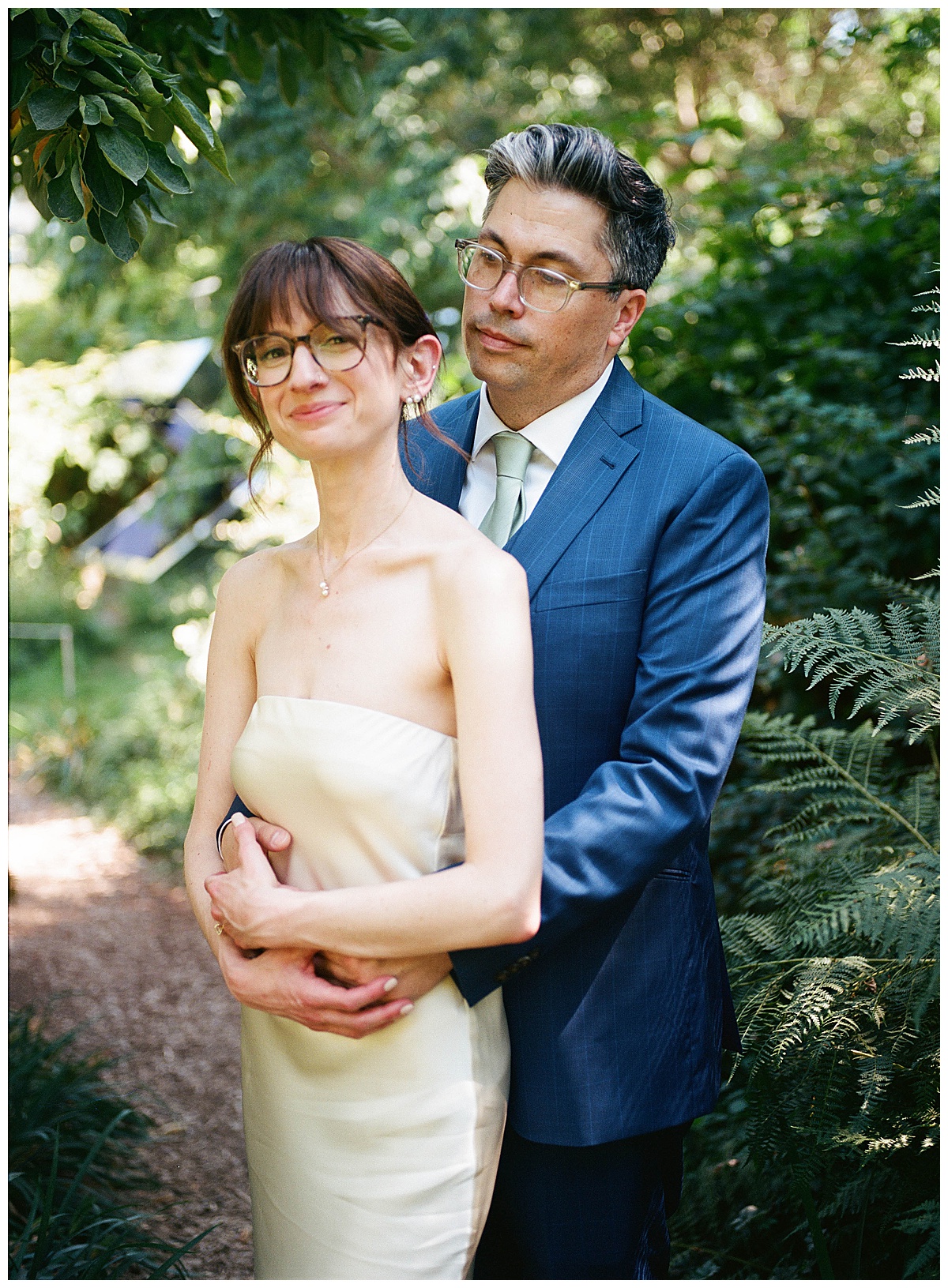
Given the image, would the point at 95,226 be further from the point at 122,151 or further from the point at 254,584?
the point at 254,584

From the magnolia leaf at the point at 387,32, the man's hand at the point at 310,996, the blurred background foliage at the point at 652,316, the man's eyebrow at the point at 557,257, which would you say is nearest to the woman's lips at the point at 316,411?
the man's eyebrow at the point at 557,257

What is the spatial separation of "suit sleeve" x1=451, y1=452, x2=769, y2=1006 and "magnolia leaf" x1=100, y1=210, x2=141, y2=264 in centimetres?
114

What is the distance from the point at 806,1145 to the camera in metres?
2.21

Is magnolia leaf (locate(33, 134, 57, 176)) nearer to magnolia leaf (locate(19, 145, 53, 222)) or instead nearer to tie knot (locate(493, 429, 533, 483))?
magnolia leaf (locate(19, 145, 53, 222))

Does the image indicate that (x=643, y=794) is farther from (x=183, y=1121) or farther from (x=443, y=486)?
(x=183, y=1121)

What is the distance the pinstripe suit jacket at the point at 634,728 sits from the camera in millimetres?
1694

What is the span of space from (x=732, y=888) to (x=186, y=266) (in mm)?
7855

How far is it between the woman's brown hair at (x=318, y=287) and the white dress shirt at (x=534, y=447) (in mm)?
485

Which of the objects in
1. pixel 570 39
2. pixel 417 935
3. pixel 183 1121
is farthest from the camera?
pixel 570 39

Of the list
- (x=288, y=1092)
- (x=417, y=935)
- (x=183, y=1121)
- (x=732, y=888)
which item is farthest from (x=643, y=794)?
(x=183, y=1121)

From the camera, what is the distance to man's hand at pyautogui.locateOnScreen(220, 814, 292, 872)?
5.20 feet

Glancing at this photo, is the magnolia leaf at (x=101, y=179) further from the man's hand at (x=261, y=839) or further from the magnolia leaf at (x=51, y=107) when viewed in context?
the man's hand at (x=261, y=839)

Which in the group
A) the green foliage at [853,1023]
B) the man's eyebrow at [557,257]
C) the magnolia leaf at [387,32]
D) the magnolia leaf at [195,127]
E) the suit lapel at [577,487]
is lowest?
the green foliage at [853,1023]

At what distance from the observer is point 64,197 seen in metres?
2.05
